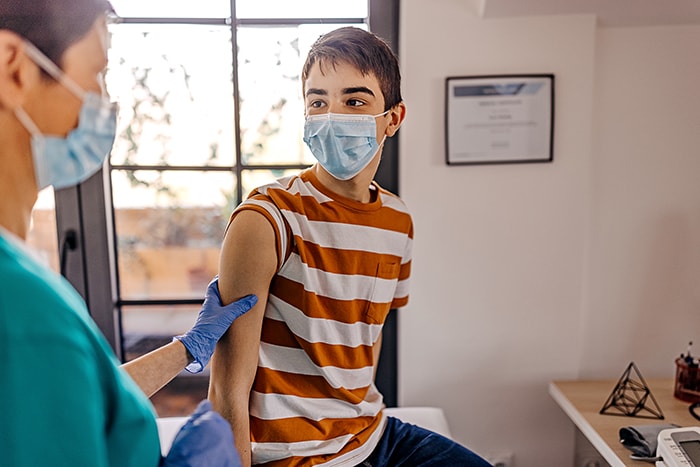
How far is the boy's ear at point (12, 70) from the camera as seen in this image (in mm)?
672

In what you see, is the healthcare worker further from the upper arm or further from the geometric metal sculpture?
the geometric metal sculpture

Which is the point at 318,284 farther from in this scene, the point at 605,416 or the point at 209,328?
the point at 605,416

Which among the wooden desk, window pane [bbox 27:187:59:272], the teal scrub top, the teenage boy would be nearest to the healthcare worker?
the teal scrub top

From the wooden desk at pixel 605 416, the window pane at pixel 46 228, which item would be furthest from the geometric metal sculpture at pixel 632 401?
the window pane at pixel 46 228

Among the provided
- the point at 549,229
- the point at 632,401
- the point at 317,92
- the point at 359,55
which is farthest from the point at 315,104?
the point at 632,401

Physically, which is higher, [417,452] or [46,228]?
[46,228]

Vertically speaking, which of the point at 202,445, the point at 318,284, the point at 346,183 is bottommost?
the point at 202,445

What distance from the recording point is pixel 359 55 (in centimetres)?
125

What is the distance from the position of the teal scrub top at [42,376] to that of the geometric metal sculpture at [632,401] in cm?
145

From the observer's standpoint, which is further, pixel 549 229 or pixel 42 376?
pixel 549 229

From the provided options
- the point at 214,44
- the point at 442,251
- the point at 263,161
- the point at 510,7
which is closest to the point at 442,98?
the point at 510,7

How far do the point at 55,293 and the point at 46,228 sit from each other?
1.41 meters

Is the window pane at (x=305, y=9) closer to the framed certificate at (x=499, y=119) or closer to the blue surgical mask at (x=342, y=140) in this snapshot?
the framed certificate at (x=499, y=119)

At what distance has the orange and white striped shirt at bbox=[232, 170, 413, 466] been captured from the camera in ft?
4.05
